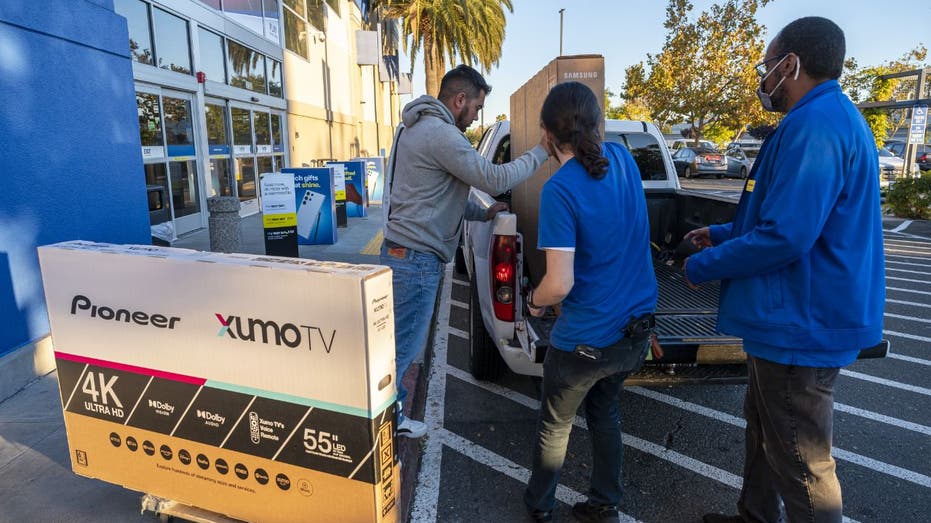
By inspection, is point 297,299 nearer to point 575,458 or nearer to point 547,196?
point 547,196

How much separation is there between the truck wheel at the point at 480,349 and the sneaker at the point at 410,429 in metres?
0.93

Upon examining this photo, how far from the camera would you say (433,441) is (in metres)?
3.53

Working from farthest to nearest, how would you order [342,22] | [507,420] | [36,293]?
1. [342,22]
2. [36,293]
3. [507,420]

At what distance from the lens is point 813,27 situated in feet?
6.42

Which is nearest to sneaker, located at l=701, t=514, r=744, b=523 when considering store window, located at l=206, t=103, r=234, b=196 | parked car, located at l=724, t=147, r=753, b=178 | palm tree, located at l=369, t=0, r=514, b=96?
store window, located at l=206, t=103, r=234, b=196

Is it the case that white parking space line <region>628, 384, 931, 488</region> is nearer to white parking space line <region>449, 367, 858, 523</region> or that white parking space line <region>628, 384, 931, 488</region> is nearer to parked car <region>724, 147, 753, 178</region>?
white parking space line <region>449, 367, 858, 523</region>

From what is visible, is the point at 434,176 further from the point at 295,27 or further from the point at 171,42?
the point at 295,27

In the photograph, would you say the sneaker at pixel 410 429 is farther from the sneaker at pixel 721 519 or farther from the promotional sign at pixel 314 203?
the promotional sign at pixel 314 203

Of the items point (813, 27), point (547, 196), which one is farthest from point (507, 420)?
point (813, 27)

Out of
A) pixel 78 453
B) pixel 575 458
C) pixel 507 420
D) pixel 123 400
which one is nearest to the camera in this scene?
pixel 123 400

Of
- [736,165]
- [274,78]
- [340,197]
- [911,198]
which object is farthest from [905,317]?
[736,165]

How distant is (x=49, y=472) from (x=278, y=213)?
5046mm

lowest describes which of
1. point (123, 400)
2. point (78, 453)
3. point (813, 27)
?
point (78, 453)

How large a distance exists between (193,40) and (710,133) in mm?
28808
